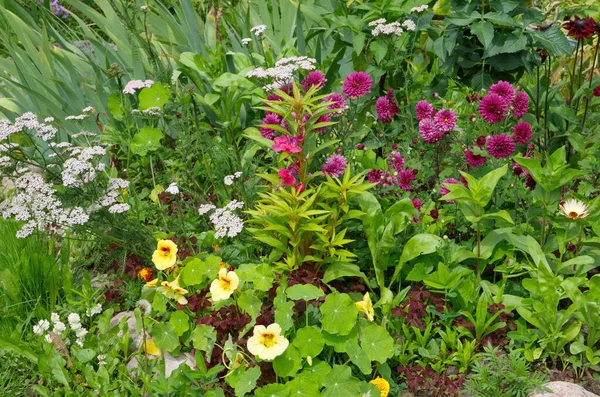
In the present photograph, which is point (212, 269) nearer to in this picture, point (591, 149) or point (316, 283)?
point (316, 283)

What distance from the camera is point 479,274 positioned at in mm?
2648

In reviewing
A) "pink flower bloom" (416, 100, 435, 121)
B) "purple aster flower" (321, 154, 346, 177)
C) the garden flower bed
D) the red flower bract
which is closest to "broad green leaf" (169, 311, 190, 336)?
the garden flower bed

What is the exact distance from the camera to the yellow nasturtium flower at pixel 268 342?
2.20 meters

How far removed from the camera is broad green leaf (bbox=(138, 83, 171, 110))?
3445 mm

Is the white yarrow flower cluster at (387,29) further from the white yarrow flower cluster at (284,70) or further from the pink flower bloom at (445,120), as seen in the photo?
the pink flower bloom at (445,120)

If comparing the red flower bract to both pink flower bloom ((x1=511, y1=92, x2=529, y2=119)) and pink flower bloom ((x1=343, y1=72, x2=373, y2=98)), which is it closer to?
pink flower bloom ((x1=511, y1=92, x2=529, y2=119))

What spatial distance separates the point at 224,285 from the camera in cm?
242

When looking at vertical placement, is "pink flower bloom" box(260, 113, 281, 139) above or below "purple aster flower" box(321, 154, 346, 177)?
above

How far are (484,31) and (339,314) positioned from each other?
1562 mm

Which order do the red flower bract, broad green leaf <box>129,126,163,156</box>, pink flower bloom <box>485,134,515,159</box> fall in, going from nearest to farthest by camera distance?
pink flower bloom <box>485,134,515,159</box>, the red flower bract, broad green leaf <box>129,126,163,156</box>

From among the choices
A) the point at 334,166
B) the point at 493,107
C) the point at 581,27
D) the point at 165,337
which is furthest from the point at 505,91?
the point at 165,337

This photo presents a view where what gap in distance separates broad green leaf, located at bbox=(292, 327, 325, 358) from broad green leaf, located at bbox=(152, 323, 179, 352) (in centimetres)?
45

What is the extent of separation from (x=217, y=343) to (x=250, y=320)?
0.51ft

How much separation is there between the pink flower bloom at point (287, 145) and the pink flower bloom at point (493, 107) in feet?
2.44
